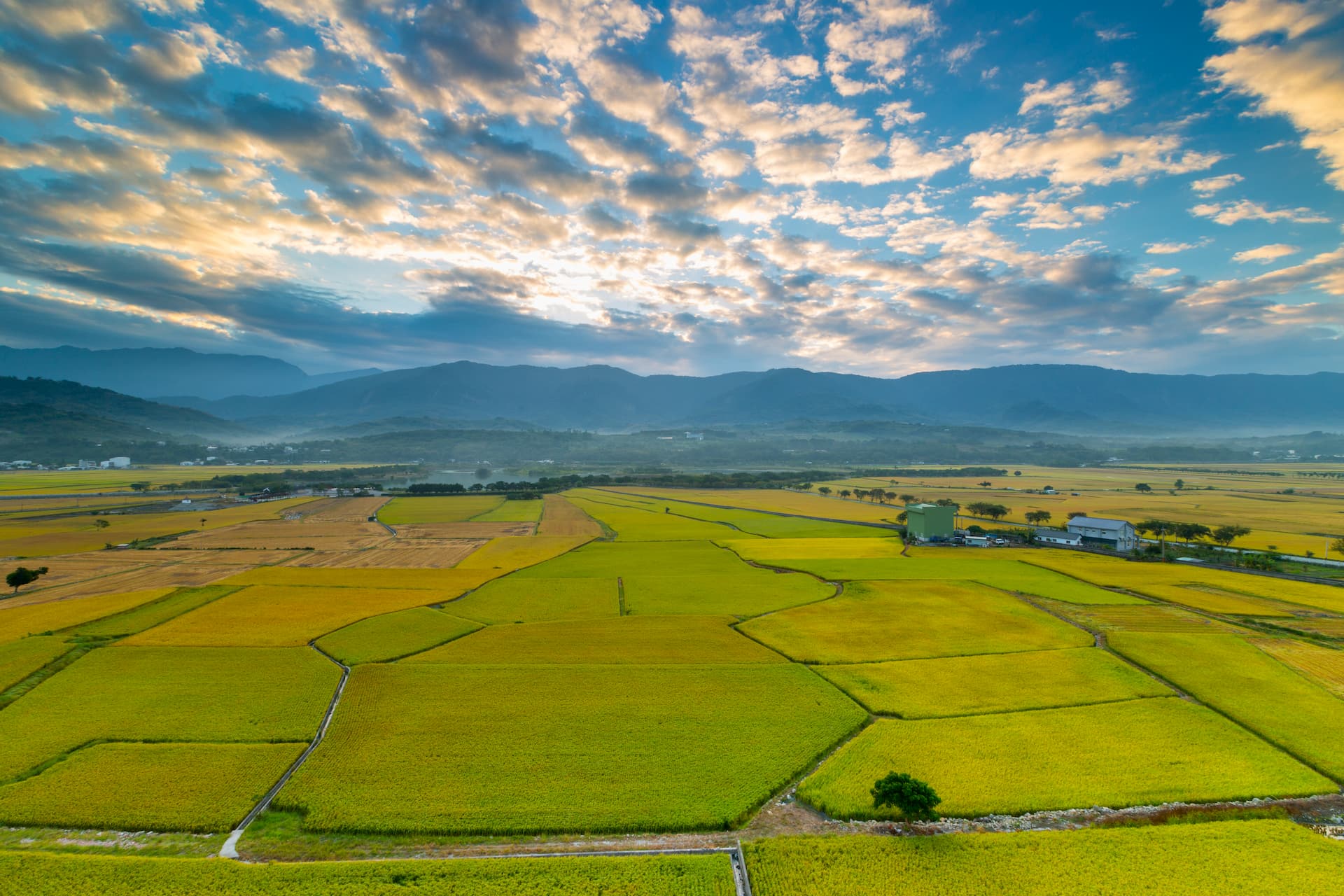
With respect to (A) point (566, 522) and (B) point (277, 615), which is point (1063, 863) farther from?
(A) point (566, 522)

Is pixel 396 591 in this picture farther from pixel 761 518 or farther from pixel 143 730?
pixel 761 518

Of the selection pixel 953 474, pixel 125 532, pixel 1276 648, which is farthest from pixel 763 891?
pixel 953 474

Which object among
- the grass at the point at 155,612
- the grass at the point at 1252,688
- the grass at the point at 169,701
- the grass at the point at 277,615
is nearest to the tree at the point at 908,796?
the grass at the point at 1252,688

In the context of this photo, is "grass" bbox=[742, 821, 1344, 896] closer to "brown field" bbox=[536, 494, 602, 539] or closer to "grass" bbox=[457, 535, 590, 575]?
"grass" bbox=[457, 535, 590, 575]

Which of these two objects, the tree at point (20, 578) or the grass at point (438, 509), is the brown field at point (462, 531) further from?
the tree at point (20, 578)

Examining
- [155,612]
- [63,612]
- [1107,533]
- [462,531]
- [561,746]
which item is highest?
[1107,533]

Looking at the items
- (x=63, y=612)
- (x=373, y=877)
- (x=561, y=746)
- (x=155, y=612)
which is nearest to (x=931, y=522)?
(x=561, y=746)
